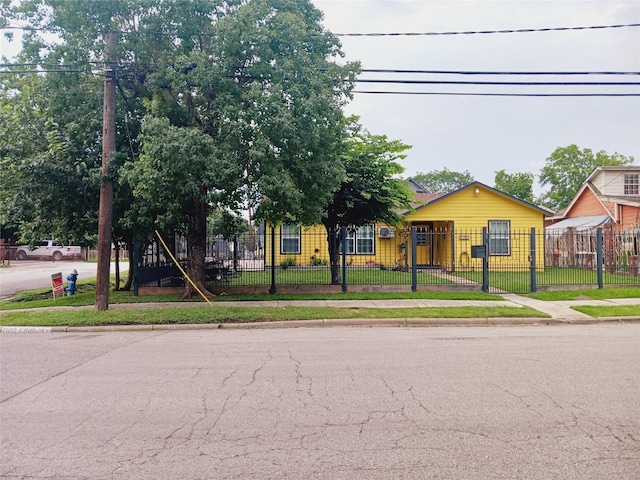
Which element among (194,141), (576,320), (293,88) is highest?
(293,88)

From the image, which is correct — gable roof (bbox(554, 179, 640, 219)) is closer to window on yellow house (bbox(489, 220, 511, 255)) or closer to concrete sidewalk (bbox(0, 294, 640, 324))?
window on yellow house (bbox(489, 220, 511, 255))

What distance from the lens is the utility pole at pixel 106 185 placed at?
12.4 metres

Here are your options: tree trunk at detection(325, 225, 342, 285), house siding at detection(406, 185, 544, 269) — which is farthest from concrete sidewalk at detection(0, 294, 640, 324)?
house siding at detection(406, 185, 544, 269)

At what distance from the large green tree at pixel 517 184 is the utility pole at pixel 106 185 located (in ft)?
167

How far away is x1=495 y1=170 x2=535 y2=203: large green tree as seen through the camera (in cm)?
5644

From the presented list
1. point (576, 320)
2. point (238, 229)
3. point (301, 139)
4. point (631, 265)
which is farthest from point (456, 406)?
point (631, 265)

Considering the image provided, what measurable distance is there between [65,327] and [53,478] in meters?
8.35

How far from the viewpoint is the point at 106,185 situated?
12.6 meters

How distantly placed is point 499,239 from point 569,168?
36.9m

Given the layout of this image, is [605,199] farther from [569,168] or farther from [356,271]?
[569,168]

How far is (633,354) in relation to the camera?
766 centimetres

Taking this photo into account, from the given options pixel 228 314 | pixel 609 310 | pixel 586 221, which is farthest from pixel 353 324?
pixel 586 221

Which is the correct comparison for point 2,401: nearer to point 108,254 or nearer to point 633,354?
point 108,254

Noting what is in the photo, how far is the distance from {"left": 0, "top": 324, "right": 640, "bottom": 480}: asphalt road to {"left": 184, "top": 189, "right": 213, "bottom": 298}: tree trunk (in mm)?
6795
